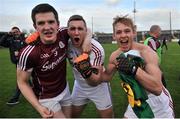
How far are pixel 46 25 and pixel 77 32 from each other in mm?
872

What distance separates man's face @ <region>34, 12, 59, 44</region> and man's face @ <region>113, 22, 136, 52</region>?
0.77m

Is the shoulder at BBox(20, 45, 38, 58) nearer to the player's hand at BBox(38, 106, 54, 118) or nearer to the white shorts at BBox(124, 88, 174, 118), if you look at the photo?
the player's hand at BBox(38, 106, 54, 118)

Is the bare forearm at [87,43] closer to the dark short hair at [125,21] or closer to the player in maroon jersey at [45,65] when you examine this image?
the player in maroon jersey at [45,65]

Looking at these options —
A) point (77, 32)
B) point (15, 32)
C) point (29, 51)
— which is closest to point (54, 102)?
point (29, 51)

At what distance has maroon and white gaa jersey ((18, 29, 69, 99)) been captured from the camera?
489 centimetres

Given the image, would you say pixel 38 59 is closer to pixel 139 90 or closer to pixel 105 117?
pixel 139 90

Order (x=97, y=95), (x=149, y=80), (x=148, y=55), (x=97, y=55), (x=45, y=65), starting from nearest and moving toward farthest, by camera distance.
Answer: (x=149, y=80) → (x=148, y=55) → (x=45, y=65) → (x=97, y=55) → (x=97, y=95)

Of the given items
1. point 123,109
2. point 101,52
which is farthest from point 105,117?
point 123,109

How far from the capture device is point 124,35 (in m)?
4.51

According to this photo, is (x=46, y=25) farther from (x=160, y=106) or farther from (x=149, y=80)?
(x=160, y=106)

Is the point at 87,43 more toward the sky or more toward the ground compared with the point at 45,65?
more toward the sky

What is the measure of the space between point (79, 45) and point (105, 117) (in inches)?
53.1

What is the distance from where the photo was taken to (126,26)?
454 centimetres

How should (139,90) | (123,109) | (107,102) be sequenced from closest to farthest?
(139,90)
(107,102)
(123,109)
